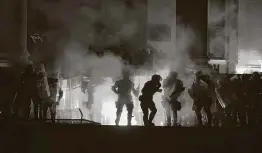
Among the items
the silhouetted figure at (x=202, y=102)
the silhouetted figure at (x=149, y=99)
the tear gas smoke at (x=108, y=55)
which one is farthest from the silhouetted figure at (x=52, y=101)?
the silhouetted figure at (x=202, y=102)

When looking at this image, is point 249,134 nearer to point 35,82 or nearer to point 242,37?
point 35,82

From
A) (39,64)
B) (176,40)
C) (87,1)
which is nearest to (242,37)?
(176,40)

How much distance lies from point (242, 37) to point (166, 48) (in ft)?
10.8

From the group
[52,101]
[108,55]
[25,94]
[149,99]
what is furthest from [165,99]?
[108,55]

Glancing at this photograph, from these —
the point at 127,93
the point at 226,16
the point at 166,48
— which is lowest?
the point at 127,93

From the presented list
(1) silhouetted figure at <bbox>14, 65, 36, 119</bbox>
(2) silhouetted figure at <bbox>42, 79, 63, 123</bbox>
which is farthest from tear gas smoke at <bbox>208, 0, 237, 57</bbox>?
(1) silhouetted figure at <bbox>14, 65, 36, 119</bbox>

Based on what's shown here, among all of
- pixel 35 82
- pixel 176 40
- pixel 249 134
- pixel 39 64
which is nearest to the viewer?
pixel 249 134

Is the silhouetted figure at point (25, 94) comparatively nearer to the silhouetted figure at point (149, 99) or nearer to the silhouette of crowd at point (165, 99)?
the silhouette of crowd at point (165, 99)

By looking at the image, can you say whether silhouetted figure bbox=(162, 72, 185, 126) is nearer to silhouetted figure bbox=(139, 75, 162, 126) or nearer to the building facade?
silhouetted figure bbox=(139, 75, 162, 126)

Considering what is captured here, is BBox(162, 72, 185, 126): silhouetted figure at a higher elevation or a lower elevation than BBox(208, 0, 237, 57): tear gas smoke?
lower

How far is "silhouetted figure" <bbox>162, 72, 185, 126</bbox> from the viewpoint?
15.4m

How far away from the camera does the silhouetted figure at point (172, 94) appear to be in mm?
15372

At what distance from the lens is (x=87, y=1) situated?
853 inches

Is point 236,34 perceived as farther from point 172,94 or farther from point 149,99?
point 149,99
